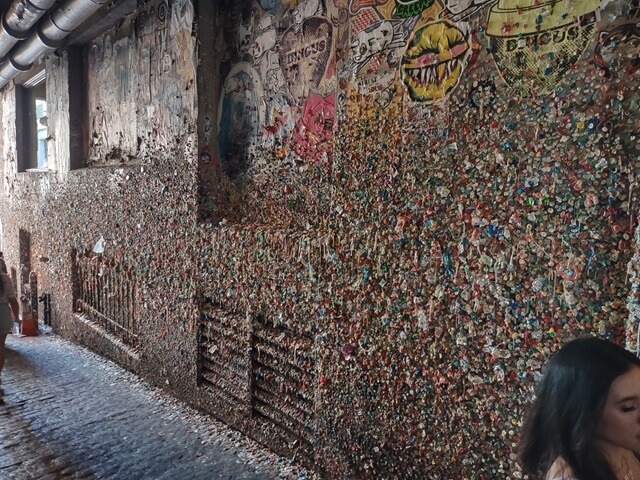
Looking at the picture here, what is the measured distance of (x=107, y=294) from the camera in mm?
5867

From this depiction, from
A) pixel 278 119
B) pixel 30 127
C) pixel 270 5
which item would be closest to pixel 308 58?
pixel 278 119

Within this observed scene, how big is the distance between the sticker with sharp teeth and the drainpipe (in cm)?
404

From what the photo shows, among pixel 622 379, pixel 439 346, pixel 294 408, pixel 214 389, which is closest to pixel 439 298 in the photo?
pixel 439 346

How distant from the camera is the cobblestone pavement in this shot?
10.9 ft

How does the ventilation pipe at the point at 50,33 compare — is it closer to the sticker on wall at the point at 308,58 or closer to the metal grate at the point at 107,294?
the sticker on wall at the point at 308,58

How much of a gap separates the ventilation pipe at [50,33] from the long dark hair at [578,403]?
4.89m

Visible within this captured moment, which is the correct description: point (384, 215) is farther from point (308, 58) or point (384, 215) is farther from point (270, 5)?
point (270, 5)

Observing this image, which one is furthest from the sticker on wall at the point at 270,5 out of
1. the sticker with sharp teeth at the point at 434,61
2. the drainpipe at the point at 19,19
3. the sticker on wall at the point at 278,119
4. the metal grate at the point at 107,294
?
the metal grate at the point at 107,294

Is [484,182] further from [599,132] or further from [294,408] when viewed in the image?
[294,408]

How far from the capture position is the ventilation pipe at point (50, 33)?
487cm

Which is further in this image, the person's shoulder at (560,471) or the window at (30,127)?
the window at (30,127)

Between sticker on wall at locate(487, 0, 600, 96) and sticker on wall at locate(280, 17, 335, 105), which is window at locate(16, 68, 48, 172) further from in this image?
sticker on wall at locate(487, 0, 600, 96)

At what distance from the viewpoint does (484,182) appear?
2.11 metres

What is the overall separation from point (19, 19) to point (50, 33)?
12.3 inches
